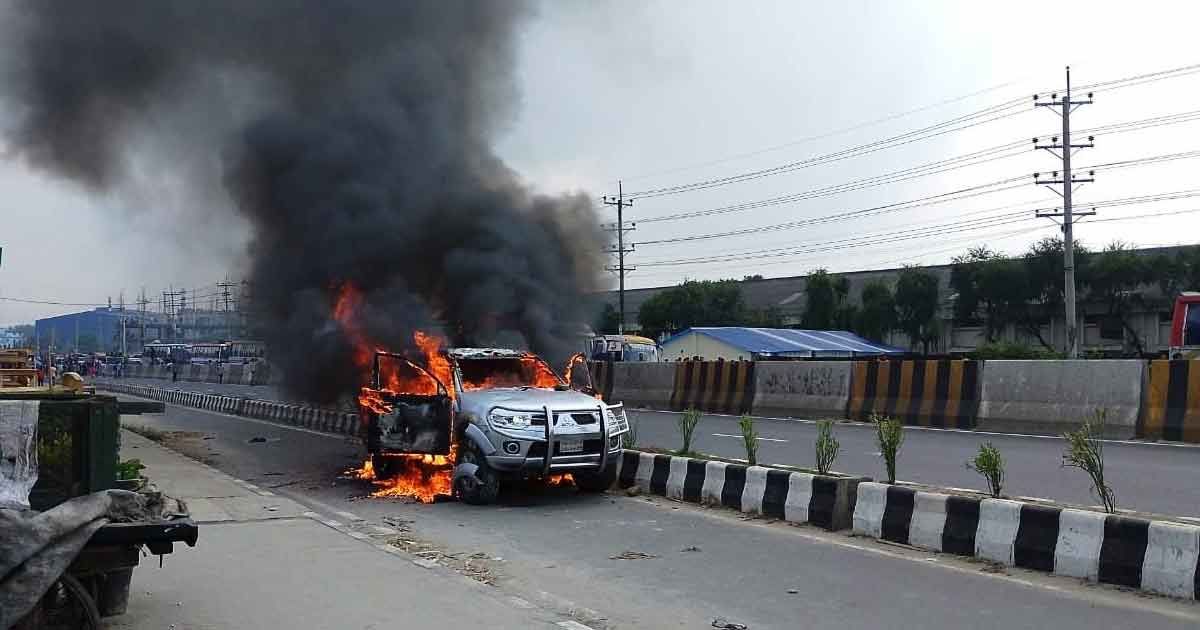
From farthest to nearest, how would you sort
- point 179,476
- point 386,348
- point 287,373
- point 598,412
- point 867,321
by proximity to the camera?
point 867,321
point 287,373
point 386,348
point 179,476
point 598,412

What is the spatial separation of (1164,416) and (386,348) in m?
11.6

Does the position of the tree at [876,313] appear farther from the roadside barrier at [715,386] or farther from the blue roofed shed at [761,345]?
the roadside barrier at [715,386]

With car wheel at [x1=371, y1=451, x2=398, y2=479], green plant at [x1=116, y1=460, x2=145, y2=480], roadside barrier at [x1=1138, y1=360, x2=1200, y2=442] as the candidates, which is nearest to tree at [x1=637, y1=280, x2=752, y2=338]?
roadside barrier at [x1=1138, y1=360, x2=1200, y2=442]

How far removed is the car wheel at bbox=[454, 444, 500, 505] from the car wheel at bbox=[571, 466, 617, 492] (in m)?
0.98

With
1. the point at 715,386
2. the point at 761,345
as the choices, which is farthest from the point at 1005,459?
the point at 761,345

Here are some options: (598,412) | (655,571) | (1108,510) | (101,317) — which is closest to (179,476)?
(598,412)

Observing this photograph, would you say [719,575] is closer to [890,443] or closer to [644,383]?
[890,443]

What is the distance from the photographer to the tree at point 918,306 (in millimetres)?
49562

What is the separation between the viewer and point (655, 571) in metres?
7.58

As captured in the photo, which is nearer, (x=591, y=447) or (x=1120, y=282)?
(x=591, y=447)

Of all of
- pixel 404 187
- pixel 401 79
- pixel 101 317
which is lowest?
pixel 101 317

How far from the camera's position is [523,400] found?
424 inches

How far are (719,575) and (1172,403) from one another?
35.8 ft

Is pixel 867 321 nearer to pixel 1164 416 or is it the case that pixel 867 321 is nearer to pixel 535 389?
pixel 1164 416
